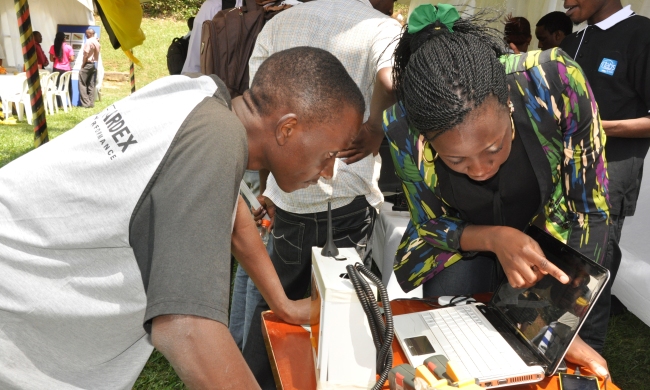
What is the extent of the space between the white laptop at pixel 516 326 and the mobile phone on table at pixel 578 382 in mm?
30

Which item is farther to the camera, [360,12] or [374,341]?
[360,12]

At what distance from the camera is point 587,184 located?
147 cm

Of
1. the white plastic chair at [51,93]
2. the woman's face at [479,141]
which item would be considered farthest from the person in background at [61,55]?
the woman's face at [479,141]

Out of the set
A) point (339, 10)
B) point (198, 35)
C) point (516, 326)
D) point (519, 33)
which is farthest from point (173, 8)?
point (516, 326)

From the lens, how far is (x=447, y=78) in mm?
1272

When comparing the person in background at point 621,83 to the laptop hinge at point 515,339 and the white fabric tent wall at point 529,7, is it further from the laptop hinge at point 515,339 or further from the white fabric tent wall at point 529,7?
the white fabric tent wall at point 529,7

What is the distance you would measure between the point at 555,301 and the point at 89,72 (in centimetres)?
1110

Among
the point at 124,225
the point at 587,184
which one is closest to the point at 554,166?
the point at 587,184

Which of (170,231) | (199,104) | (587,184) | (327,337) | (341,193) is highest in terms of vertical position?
(199,104)

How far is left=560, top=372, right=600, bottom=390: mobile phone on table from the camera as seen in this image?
1.20m

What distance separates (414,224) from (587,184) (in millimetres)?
466

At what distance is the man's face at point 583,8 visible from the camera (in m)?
2.62

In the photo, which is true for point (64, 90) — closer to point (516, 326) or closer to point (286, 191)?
point (286, 191)

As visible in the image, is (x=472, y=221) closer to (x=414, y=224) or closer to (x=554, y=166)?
(x=414, y=224)
